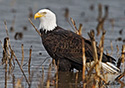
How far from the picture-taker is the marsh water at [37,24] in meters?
7.51

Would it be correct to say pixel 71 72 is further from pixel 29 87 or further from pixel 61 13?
pixel 61 13

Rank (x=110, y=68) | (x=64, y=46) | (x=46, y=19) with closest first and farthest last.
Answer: (x=110, y=68) → (x=64, y=46) → (x=46, y=19)

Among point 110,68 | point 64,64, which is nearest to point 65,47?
point 64,64

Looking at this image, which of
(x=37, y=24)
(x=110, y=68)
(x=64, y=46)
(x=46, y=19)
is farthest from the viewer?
(x=37, y=24)

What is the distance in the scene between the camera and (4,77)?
270 inches

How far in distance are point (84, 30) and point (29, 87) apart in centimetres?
535

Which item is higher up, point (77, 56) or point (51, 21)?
point (51, 21)

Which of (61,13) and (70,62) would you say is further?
(61,13)

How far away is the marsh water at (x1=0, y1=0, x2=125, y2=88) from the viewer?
751 cm

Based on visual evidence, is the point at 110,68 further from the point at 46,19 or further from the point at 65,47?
the point at 46,19

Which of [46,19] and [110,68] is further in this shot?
[46,19]

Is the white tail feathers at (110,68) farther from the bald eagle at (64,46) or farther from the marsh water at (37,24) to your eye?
the marsh water at (37,24)

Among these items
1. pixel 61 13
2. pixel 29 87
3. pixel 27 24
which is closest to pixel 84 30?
pixel 27 24

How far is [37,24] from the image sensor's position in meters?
Answer: 12.2
